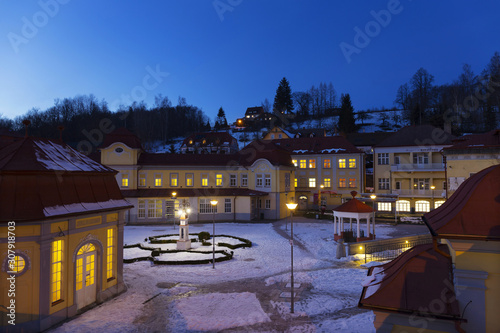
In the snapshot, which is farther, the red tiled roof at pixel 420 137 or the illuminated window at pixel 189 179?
the red tiled roof at pixel 420 137

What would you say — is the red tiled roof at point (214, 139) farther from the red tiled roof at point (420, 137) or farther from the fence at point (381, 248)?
the fence at point (381, 248)

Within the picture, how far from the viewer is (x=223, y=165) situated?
41094 millimetres

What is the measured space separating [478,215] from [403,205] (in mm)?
39697

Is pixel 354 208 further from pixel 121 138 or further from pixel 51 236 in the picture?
pixel 121 138

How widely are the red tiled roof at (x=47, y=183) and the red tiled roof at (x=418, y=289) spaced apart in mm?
10687

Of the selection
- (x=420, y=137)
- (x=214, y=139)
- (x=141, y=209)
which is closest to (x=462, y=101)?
(x=420, y=137)

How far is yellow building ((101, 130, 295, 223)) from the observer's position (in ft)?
126

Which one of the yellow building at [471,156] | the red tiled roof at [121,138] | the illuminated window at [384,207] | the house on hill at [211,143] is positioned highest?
the house on hill at [211,143]

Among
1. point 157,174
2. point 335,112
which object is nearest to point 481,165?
point 157,174

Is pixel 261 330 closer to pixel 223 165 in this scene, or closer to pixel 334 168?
pixel 223 165

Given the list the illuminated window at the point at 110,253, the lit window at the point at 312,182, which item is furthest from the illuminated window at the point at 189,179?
the illuminated window at the point at 110,253

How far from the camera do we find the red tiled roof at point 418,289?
6.04 meters

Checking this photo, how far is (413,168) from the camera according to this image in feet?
134

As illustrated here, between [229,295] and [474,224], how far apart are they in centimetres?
1091
